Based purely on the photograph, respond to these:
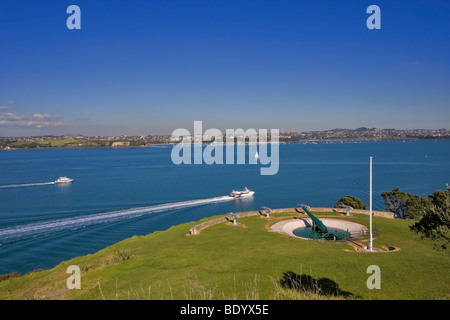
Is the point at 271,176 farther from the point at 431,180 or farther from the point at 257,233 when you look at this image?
the point at 257,233

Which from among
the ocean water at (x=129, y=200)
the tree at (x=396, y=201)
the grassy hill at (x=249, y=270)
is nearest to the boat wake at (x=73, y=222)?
Answer: the ocean water at (x=129, y=200)

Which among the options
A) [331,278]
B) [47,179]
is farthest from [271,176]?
[331,278]

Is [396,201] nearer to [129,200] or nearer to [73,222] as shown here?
[129,200]

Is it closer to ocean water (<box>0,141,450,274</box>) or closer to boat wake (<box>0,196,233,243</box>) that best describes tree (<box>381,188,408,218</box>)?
ocean water (<box>0,141,450,274</box>)

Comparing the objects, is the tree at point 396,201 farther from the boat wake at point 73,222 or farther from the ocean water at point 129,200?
the boat wake at point 73,222

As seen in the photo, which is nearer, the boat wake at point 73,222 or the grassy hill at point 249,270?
the grassy hill at point 249,270
